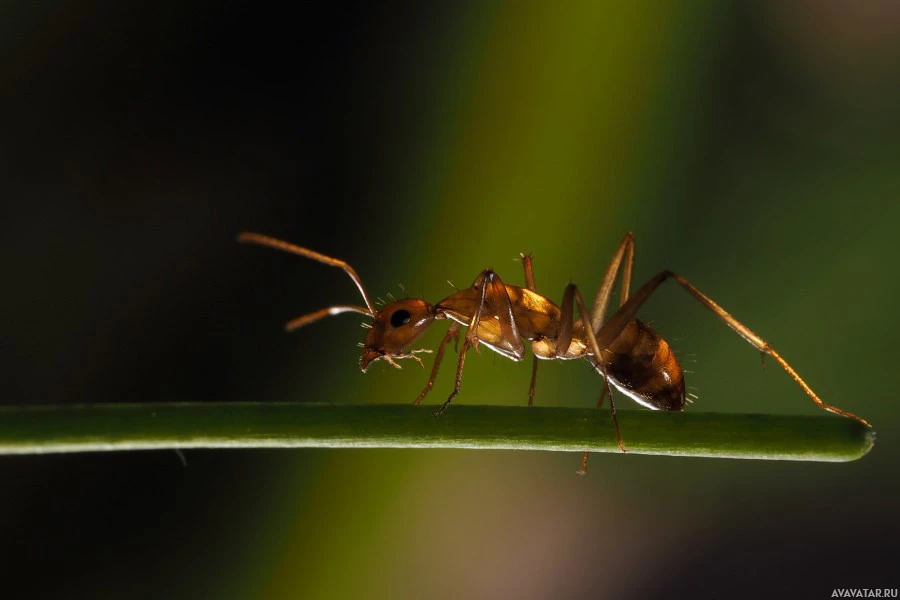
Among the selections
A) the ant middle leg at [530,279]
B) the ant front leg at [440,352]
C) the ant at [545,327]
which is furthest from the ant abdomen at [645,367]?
the ant front leg at [440,352]

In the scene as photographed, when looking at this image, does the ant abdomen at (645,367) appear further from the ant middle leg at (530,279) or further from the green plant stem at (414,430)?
the green plant stem at (414,430)

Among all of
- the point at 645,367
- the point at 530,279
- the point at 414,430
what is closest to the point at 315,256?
the point at 530,279

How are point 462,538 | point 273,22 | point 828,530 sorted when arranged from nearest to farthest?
point 828,530
point 462,538
point 273,22

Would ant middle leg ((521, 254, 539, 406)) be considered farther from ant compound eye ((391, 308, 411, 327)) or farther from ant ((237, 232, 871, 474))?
ant compound eye ((391, 308, 411, 327))

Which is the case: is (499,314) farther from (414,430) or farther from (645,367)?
(414,430)

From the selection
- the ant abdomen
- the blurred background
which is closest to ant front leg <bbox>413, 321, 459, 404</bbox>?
the blurred background

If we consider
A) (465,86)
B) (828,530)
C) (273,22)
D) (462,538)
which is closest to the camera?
(828,530)

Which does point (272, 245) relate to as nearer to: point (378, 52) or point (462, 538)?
point (378, 52)

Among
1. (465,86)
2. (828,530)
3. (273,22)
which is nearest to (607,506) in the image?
(828,530)
